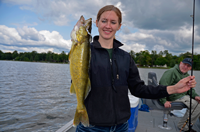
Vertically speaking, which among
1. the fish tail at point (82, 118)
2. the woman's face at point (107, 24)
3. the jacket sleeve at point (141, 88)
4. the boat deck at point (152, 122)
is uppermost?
the woman's face at point (107, 24)

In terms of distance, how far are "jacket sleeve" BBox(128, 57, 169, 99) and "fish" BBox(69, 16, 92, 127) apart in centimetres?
71

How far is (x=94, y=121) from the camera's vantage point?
185 cm

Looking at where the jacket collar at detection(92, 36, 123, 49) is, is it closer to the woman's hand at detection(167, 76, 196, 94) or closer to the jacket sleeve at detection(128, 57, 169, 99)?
the jacket sleeve at detection(128, 57, 169, 99)

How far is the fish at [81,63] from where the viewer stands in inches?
68.5

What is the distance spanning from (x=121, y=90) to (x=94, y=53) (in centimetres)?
59

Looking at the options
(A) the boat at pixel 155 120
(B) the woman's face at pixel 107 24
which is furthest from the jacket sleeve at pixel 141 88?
(A) the boat at pixel 155 120

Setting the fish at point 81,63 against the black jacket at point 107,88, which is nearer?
the fish at point 81,63

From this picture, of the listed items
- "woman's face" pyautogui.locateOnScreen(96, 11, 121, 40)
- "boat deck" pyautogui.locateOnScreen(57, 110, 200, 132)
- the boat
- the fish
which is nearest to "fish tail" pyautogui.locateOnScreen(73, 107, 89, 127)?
the fish

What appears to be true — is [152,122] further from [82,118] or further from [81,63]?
[81,63]

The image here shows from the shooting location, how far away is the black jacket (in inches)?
74.1

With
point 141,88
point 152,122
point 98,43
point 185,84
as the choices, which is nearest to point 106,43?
point 98,43

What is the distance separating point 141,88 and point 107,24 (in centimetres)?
103

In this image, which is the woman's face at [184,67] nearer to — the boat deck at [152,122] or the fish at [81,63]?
the boat deck at [152,122]

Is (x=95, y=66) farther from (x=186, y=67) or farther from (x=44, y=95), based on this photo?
(x=44, y=95)
